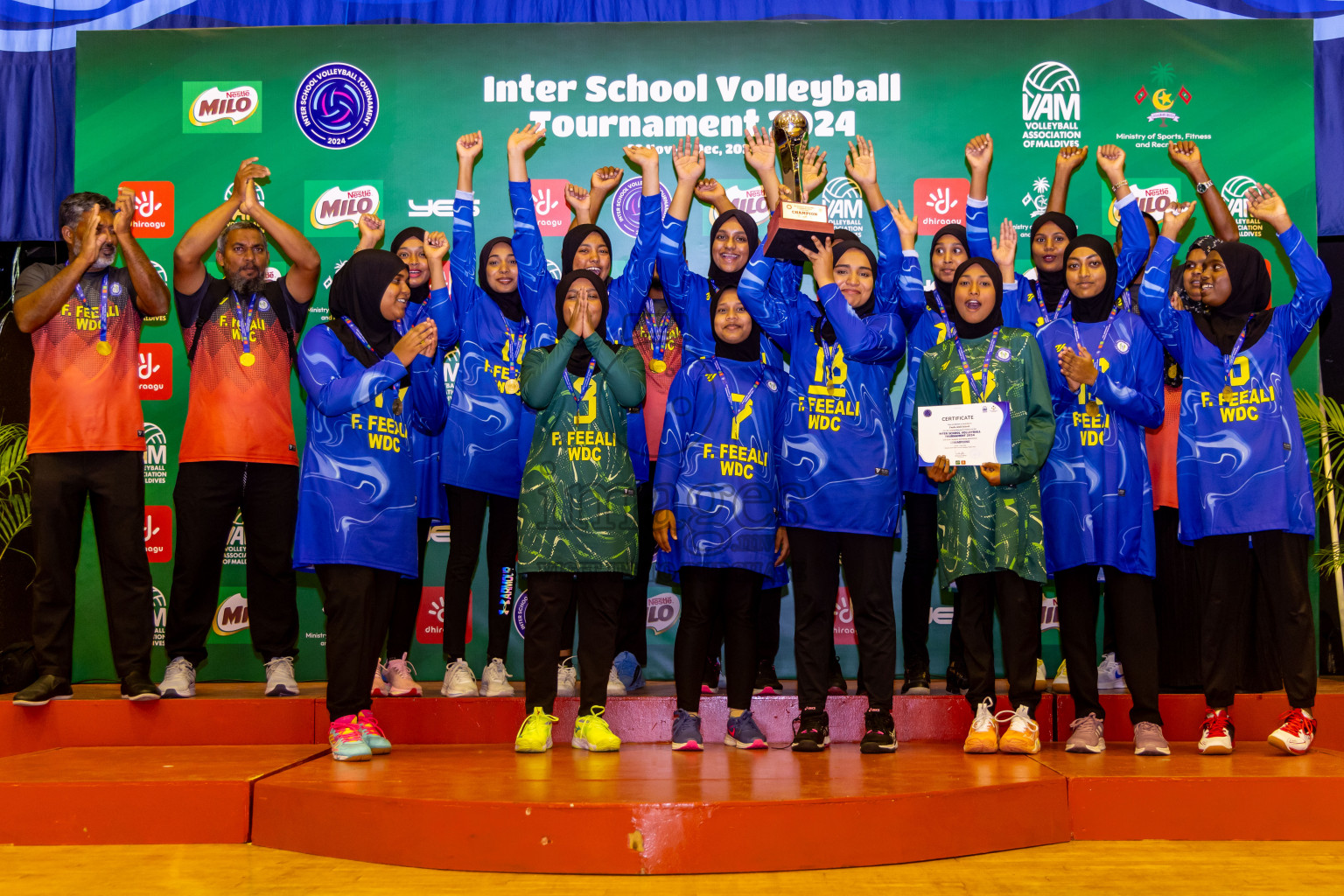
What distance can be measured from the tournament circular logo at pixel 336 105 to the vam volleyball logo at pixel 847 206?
2.28 meters

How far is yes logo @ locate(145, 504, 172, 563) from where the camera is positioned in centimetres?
509

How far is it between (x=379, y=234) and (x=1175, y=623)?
12.1 ft

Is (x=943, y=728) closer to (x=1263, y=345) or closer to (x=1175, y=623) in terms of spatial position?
(x=1175, y=623)

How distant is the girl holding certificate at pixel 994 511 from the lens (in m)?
3.52

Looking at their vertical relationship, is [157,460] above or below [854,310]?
below

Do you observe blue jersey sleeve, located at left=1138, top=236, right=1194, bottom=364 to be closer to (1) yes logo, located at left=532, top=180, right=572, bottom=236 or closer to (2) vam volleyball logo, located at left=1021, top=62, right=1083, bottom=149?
(2) vam volleyball logo, located at left=1021, top=62, right=1083, bottom=149

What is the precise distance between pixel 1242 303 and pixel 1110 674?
1.59 m

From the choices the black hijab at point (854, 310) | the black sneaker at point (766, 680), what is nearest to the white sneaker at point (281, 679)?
the black sneaker at point (766, 680)

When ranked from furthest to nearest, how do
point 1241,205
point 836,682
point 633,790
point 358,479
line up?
point 1241,205
point 836,682
point 358,479
point 633,790

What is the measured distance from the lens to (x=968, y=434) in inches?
140

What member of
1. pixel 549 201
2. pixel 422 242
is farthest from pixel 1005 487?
pixel 549 201

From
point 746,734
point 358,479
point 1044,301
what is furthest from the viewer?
point 1044,301

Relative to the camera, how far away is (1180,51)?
509 centimetres

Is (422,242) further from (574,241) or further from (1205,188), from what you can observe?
(1205,188)
